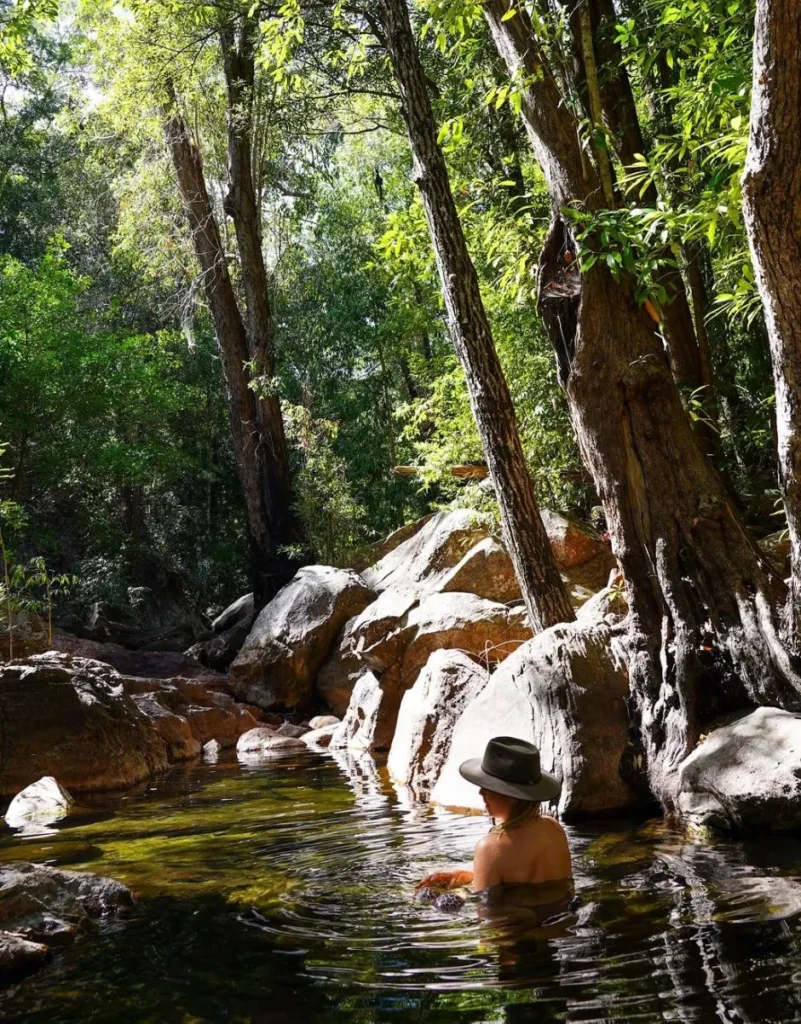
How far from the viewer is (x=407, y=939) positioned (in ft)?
12.6

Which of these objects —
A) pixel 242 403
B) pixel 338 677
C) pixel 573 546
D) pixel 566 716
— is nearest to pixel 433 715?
pixel 566 716

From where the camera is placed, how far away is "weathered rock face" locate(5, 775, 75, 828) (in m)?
7.96

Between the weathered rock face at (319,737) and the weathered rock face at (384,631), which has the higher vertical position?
the weathered rock face at (384,631)

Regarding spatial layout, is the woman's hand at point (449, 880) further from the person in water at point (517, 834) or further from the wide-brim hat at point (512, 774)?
the wide-brim hat at point (512, 774)

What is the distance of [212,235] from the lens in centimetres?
1917

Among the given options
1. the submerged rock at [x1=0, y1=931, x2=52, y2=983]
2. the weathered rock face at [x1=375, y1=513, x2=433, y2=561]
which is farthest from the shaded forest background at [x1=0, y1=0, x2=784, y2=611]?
the submerged rock at [x1=0, y1=931, x2=52, y2=983]

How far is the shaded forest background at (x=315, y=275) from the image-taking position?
25.3 feet

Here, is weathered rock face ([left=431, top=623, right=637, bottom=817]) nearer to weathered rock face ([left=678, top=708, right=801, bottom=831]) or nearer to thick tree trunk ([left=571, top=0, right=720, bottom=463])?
weathered rock face ([left=678, top=708, right=801, bottom=831])

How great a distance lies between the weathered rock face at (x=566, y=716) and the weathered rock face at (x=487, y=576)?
15.8ft

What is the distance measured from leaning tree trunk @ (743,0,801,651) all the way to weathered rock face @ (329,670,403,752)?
22.4 ft

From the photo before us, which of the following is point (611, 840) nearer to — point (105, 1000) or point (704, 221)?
point (105, 1000)

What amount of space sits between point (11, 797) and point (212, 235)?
12.7 metres

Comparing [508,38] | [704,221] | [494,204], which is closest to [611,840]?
[704,221]

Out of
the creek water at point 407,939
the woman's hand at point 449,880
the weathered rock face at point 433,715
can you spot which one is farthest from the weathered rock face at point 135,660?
the woman's hand at point 449,880
